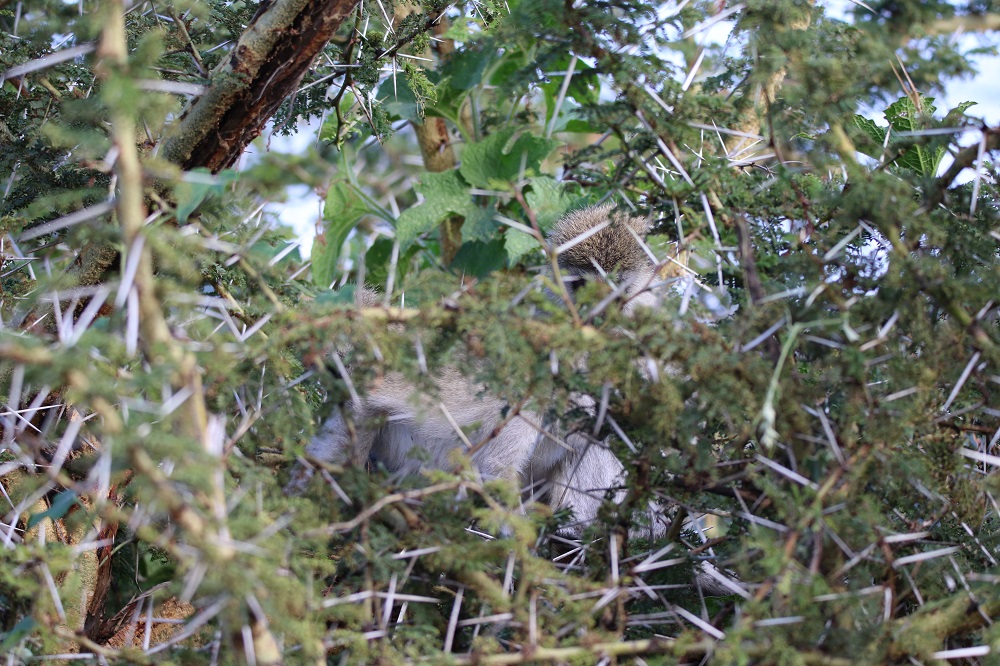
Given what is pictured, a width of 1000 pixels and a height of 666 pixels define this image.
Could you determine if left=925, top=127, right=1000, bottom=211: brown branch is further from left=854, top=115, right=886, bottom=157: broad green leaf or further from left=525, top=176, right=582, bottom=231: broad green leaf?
left=525, top=176, right=582, bottom=231: broad green leaf

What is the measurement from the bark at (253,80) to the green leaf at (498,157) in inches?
40.4

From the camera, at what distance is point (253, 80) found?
1.87 metres

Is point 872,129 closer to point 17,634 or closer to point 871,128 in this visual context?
point 871,128

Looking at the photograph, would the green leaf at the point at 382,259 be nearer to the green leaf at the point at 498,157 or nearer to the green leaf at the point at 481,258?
the green leaf at the point at 481,258

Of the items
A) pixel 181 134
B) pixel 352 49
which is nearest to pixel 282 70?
pixel 181 134

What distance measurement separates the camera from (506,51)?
299 centimetres

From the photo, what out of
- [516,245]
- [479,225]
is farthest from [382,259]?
[516,245]

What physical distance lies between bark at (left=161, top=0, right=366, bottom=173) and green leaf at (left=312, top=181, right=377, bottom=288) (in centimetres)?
106

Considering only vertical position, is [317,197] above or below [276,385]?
below

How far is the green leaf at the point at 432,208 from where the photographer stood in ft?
9.50

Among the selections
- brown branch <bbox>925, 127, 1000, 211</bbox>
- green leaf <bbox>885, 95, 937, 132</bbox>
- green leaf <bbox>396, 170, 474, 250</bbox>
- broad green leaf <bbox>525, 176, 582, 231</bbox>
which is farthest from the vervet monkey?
brown branch <bbox>925, 127, 1000, 211</bbox>

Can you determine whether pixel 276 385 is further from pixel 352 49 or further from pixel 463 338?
pixel 352 49

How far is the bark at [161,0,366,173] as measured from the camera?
181 cm

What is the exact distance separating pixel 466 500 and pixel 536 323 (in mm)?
331
